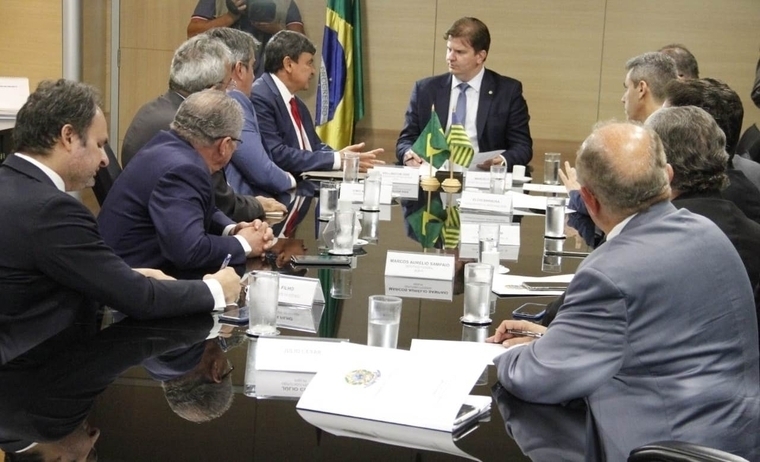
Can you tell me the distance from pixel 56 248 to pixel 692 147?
63.1 inches

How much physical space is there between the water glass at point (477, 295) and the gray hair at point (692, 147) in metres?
0.57

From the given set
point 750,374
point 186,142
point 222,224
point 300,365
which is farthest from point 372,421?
point 222,224

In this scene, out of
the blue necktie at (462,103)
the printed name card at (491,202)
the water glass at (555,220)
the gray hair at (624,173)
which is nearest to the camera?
the gray hair at (624,173)

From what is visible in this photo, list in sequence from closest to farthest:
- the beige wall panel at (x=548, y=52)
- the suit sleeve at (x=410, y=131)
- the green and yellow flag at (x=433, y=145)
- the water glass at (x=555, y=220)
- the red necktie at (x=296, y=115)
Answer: the water glass at (x=555, y=220)
the green and yellow flag at (x=433, y=145)
the red necktie at (x=296, y=115)
the suit sleeve at (x=410, y=131)
the beige wall panel at (x=548, y=52)

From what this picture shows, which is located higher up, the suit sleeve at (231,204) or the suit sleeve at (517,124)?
the suit sleeve at (517,124)

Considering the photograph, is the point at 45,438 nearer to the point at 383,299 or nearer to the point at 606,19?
the point at 383,299

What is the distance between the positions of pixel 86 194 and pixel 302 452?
6.35m

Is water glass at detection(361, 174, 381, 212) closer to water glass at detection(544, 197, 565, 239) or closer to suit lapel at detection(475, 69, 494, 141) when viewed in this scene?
water glass at detection(544, 197, 565, 239)

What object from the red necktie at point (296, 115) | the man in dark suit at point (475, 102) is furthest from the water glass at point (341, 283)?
the man in dark suit at point (475, 102)

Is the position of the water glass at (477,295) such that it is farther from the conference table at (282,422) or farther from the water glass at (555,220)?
the water glass at (555,220)

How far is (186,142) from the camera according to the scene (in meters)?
3.19

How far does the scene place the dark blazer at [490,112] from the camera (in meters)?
6.58

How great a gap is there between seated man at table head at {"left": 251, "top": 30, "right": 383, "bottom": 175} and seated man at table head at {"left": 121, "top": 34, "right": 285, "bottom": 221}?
4.30ft

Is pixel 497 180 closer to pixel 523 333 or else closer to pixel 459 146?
pixel 459 146
